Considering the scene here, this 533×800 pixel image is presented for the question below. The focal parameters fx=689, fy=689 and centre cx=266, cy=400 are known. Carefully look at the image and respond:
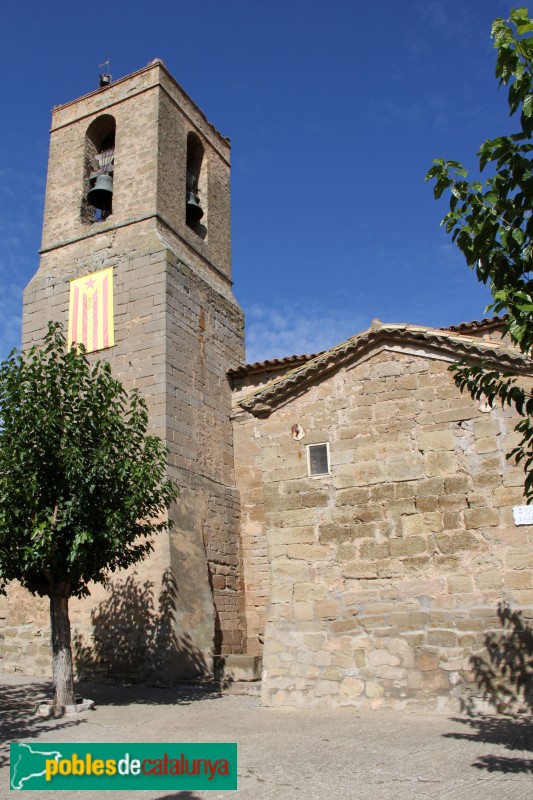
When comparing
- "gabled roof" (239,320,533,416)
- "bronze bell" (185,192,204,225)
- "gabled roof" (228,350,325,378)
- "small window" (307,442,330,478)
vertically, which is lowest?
"small window" (307,442,330,478)

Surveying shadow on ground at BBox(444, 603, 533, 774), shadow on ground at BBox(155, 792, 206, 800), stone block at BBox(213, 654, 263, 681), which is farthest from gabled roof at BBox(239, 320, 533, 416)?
shadow on ground at BBox(155, 792, 206, 800)

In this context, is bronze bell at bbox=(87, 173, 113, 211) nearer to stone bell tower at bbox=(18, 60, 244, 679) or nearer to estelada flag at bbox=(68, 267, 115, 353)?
stone bell tower at bbox=(18, 60, 244, 679)

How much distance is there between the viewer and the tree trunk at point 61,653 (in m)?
8.57

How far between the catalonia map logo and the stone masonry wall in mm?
2202

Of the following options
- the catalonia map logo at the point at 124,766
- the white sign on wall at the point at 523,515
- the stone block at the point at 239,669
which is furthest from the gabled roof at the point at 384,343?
the catalonia map logo at the point at 124,766

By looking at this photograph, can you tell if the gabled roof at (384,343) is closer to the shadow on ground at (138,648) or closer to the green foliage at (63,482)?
the green foliage at (63,482)

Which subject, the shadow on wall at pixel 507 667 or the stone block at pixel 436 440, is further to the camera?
the stone block at pixel 436 440

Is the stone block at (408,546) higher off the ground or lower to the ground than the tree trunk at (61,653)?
higher

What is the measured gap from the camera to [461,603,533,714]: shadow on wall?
753 cm

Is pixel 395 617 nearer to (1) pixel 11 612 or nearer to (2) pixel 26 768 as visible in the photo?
(2) pixel 26 768

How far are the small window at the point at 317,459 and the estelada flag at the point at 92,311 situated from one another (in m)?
6.28

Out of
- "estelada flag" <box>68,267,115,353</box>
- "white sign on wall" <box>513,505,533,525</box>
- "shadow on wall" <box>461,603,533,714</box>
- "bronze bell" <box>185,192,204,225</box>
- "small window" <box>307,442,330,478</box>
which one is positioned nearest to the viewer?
"shadow on wall" <box>461,603,533,714</box>

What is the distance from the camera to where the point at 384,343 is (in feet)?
30.7

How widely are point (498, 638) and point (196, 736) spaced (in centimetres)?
348
